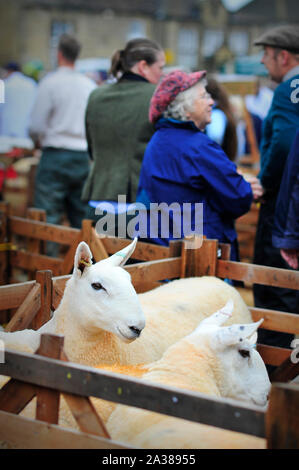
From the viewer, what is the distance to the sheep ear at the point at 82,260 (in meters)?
2.52

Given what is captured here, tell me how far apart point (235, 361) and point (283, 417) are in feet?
2.38

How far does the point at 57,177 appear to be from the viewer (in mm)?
6285

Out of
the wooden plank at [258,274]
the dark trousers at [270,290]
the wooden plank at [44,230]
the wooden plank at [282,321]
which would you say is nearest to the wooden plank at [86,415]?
the wooden plank at [282,321]

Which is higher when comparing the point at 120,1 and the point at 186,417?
the point at 120,1

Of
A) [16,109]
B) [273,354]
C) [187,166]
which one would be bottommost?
[273,354]

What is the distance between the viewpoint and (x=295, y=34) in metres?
4.42

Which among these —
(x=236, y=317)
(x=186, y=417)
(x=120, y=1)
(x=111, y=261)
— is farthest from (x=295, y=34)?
(x=120, y=1)

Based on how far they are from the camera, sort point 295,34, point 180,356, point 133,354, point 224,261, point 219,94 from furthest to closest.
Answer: point 219,94 → point 295,34 → point 224,261 → point 133,354 → point 180,356

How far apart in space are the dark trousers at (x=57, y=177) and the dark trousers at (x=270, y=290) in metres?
2.36

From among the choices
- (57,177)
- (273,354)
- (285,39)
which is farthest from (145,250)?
(57,177)

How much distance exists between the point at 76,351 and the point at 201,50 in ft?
134

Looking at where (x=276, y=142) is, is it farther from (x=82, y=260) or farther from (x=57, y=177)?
(x=57, y=177)
